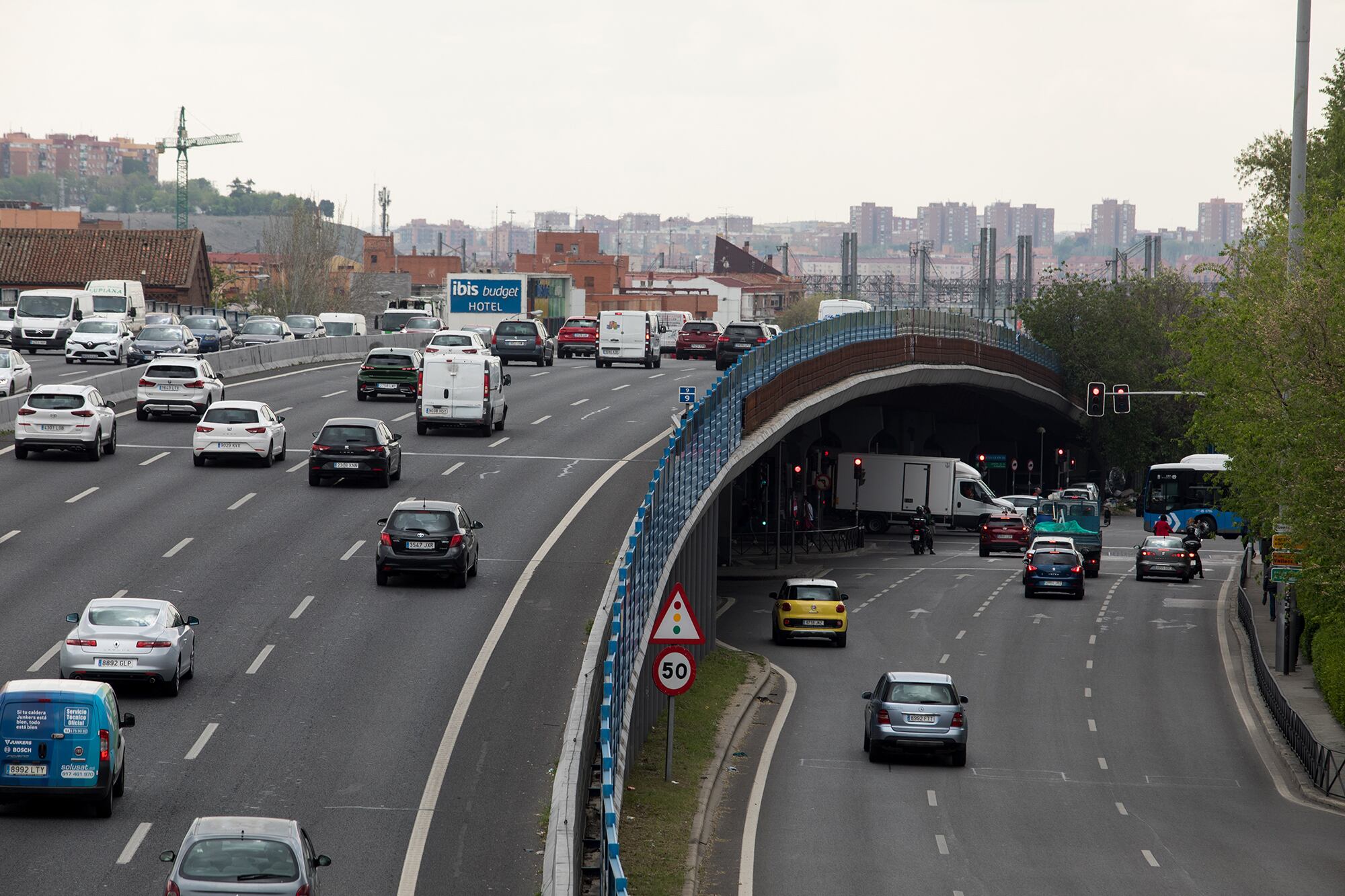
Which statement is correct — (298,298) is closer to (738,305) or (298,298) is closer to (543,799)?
(738,305)

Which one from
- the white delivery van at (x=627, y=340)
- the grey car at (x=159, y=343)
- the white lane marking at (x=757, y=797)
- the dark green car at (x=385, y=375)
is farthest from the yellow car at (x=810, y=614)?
the white delivery van at (x=627, y=340)

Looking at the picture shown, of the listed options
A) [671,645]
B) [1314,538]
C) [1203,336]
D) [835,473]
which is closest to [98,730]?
[671,645]

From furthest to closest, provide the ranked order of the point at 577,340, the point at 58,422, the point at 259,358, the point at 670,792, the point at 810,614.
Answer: the point at 577,340 < the point at 259,358 < the point at 810,614 < the point at 58,422 < the point at 670,792

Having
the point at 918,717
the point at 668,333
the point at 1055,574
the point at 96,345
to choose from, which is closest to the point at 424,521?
the point at 918,717

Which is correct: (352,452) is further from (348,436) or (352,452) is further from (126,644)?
(126,644)

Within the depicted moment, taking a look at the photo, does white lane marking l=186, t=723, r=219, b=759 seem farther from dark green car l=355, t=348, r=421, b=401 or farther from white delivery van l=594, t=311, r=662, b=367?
white delivery van l=594, t=311, r=662, b=367

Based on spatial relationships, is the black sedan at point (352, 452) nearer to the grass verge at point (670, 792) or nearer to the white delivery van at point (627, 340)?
the grass verge at point (670, 792)

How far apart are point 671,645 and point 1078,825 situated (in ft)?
22.0

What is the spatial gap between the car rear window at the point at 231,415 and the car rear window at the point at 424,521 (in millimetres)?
12377

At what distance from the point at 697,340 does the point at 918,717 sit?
52.6m

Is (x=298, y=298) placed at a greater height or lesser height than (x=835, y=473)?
greater

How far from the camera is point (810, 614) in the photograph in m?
42.2

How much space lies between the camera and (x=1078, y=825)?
25.4 m

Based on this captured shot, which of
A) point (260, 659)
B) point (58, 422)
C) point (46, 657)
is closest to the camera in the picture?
point (46, 657)
